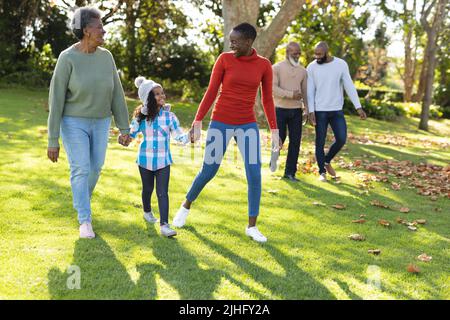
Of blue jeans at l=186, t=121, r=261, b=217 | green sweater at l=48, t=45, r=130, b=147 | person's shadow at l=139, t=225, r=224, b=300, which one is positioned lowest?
person's shadow at l=139, t=225, r=224, b=300

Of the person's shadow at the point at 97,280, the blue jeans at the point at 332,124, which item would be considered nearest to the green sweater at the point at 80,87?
the person's shadow at the point at 97,280

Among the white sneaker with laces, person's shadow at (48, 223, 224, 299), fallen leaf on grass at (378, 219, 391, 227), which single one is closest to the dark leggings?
person's shadow at (48, 223, 224, 299)

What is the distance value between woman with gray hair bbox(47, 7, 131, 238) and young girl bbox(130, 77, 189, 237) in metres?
0.28

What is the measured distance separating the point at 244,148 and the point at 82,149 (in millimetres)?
1544

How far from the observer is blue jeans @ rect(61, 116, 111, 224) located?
5.08 meters

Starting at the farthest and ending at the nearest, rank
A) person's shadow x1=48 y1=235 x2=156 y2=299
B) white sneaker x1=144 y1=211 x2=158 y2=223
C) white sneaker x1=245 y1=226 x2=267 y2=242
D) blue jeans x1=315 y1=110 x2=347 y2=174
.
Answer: blue jeans x1=315 y1=110 x2=347 y2=174 → white sneaker x1=144 y1=211 x2=158 y2=223 → white sneaker x1=245 y1=226 x2=267 y2=242 → person's shadow x1=48 y1=235 x2=156 y2=299

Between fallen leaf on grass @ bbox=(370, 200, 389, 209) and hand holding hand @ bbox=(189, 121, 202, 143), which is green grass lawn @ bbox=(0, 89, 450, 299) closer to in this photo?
fallen leaf on grass @ bbox=(370, 200, 389, 209)

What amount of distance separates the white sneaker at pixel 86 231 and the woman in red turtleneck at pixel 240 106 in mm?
1266

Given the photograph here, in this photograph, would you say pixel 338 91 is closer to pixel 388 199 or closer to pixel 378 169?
pixel 388 199

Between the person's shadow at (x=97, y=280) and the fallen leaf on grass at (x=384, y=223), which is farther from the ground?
the fallen leaf on grass at (x=384, y=223)

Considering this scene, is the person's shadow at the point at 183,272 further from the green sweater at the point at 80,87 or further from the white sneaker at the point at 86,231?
the green sweater at the point at 80,87

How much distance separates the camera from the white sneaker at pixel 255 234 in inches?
212

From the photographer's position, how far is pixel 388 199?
7824 mm
